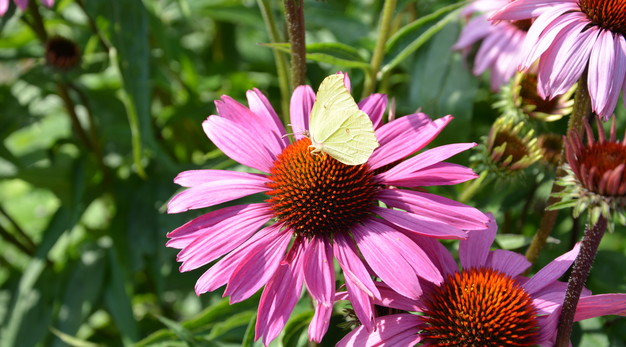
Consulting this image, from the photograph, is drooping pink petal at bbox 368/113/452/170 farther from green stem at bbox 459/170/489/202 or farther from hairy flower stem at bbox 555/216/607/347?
hairy flower stem at bbox 555/216/607/347

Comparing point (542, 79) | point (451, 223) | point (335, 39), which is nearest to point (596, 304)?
point (451, 223)

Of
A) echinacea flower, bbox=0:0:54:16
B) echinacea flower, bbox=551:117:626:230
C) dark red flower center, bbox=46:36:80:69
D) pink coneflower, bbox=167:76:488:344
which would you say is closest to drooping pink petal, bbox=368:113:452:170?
pink coneflower, bbox=167:76:488:344

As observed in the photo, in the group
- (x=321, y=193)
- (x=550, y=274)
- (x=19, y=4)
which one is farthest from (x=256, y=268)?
(x=19, y=4)

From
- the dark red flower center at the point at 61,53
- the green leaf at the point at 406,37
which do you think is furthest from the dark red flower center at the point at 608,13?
the dark red flower center at the point at 61,53

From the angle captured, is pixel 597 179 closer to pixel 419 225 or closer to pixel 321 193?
pixel 419 225

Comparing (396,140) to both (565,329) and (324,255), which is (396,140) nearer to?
(324,255)

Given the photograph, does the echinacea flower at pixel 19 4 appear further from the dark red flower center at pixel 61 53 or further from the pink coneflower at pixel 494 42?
the pink coneflower at pixel 494 42

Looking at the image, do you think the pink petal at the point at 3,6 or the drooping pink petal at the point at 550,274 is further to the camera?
the pink petal at the point at 3,6
